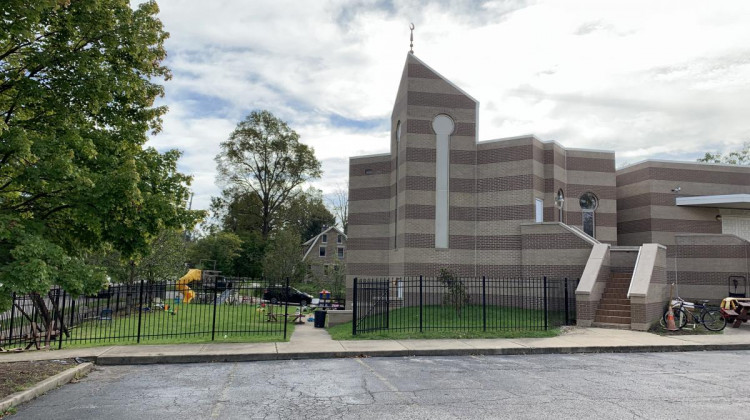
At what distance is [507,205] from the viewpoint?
23.1 m

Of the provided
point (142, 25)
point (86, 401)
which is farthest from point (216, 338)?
point (142, 25)

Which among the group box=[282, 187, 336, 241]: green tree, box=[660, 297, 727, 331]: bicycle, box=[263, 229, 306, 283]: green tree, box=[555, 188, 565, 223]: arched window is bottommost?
box=[660, 297, 727, 331]: bicycle

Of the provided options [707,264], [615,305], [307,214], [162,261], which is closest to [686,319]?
[615,305]

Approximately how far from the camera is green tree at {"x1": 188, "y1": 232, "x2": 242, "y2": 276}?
176ft

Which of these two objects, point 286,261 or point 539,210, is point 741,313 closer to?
point 539,210

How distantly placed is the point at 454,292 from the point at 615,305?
574 cm

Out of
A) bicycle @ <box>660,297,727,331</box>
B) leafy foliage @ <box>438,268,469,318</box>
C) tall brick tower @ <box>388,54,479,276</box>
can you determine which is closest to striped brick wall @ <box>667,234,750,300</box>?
bicycle @ <box>660,297,727,331</box>

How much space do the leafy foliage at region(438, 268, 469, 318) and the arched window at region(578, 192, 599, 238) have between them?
8.52 m

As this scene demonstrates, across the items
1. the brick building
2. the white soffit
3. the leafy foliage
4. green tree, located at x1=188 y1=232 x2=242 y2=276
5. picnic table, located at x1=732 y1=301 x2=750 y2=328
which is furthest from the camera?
green tree, located at x1=188 y1=232 x2=242 y2=276

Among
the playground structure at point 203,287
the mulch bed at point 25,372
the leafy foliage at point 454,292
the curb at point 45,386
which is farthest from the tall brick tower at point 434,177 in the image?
the mulch bed at point 25,372

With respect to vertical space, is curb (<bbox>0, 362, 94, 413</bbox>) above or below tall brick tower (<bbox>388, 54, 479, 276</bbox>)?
below

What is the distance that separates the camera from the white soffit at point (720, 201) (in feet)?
77.8

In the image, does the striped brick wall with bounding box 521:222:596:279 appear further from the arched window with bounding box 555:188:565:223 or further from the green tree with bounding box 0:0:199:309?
the green tree with bounding box 0:0:199:309

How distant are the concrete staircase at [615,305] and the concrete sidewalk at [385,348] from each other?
1.41m
